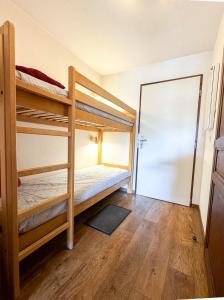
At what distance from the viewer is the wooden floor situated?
0.96 m

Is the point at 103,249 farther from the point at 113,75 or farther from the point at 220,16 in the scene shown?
the point at 113,75

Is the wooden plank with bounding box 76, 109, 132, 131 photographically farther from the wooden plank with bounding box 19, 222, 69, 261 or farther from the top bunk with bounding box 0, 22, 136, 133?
the wooden plank with bounding box 19, 222, 69, 261

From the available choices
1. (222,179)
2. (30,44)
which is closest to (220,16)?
(222,179)

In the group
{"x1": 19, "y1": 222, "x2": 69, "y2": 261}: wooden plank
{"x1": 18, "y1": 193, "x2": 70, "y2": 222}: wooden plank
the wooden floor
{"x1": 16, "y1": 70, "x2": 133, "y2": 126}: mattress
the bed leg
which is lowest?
the wooden floor

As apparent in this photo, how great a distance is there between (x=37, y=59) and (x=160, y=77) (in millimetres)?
1949

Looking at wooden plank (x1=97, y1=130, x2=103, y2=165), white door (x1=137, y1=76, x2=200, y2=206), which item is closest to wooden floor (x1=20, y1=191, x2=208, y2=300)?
white door (x1=137, y1=76, x2=200, y2=206)

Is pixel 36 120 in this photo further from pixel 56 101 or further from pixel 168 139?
pixel 168 139

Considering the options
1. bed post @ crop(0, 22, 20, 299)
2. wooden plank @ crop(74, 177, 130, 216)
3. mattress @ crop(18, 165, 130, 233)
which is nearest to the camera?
bed post @ crop(0, 22, 20, 299)

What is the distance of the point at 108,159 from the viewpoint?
310 centimetres

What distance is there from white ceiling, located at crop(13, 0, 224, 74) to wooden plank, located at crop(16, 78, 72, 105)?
3.96 feet

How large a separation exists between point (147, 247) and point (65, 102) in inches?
61.5

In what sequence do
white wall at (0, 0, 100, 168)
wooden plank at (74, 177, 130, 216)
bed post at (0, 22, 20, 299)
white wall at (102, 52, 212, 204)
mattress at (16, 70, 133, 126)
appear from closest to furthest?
bed post at (0, 22, 20, 299) < mattress at (16, 70, 133, 126) < wooden plank at (74, 177, 130, 216) < white wall at (0, 0, 100, 168) < white wall at (102, 52, 212, 204)

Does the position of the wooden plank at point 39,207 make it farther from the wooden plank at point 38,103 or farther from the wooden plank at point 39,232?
the wooden plank at point 38,103

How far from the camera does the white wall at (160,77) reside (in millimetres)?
2158
